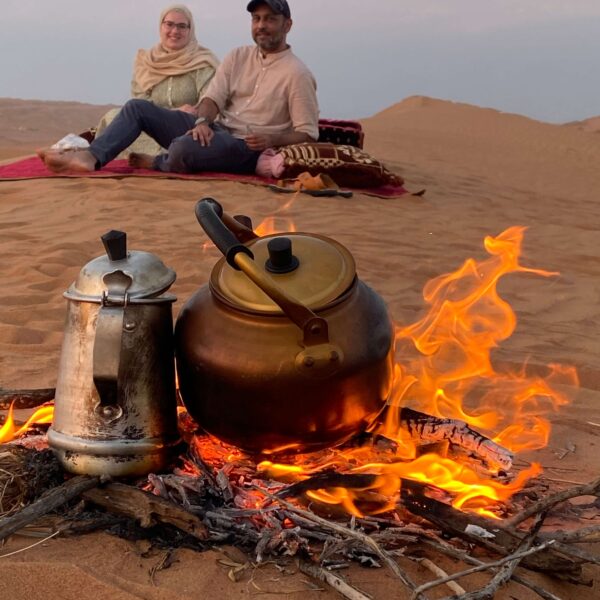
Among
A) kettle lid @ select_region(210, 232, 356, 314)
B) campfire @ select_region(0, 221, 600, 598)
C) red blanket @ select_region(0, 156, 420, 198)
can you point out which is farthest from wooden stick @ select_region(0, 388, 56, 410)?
red blanket @ select_region(0, 156, 420, 198)

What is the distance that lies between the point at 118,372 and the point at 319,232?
13.2ft

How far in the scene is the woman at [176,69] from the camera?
845 centimetres

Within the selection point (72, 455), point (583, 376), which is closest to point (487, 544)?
point (72, 455)

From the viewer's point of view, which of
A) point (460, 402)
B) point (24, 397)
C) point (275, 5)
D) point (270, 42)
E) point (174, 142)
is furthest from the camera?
point (174, 142)

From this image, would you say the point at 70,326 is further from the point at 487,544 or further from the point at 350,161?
the point at 350,161

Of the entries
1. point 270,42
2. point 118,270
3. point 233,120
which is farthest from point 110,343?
point 233,120

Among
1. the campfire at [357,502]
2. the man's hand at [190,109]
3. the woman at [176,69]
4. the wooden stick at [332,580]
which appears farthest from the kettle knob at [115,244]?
the woman at [176,69]

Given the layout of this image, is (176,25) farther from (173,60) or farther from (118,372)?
(118,372)

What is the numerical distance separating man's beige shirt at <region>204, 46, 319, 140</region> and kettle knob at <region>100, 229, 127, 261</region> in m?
5.24

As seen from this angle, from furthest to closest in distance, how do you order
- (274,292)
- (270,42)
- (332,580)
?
(270,42) → (274,292) → (332,580)

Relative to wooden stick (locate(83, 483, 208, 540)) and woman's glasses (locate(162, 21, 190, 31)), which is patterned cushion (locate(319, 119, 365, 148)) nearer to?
woman's glasses (locate(162, 21, 190, 31))

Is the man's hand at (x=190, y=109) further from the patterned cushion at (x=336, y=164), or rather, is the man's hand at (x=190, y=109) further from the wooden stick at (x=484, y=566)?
the wooden stick at (x=484, y=566)

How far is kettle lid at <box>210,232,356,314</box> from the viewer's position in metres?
2.04

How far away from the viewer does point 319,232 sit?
596cm
